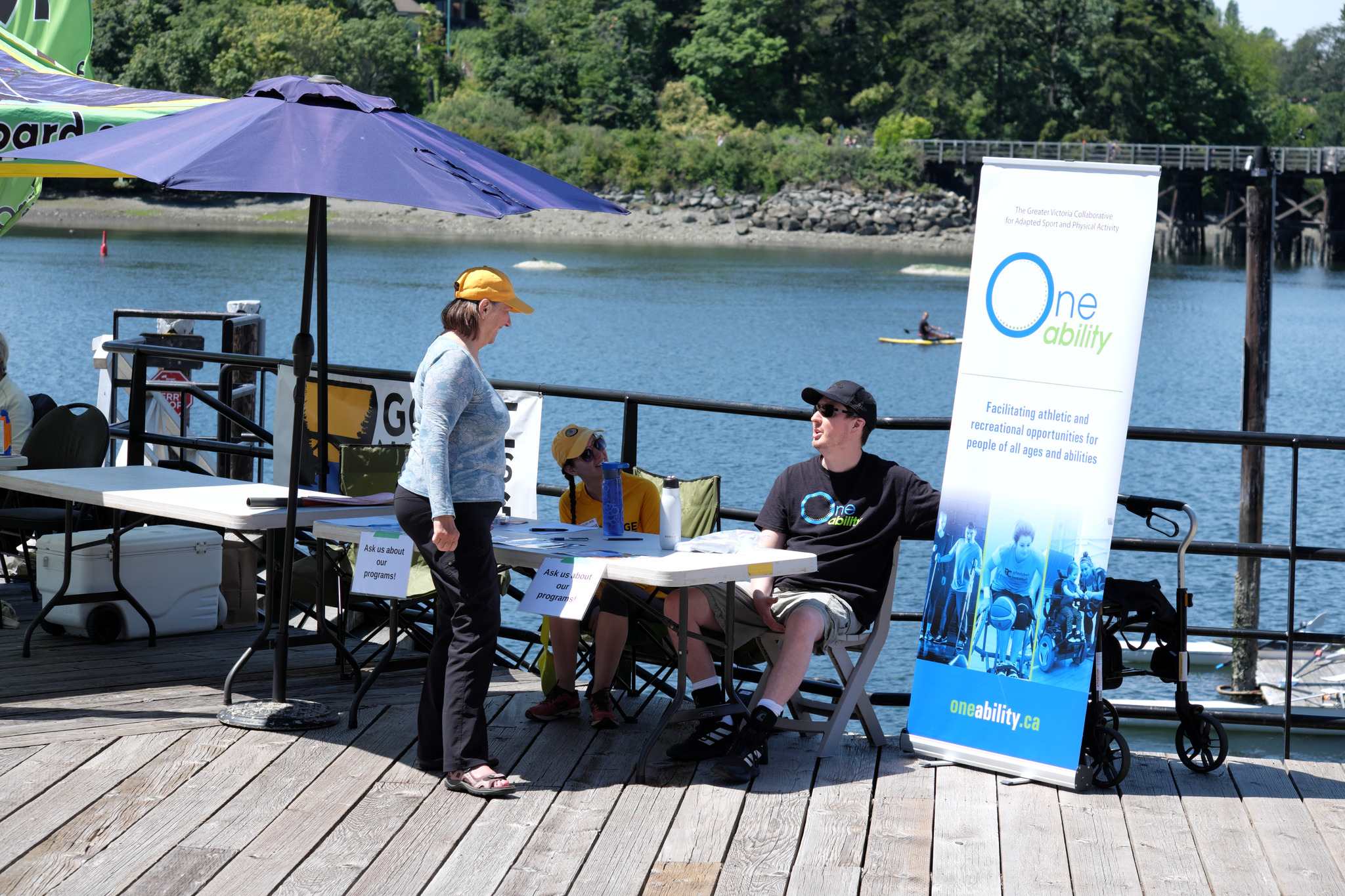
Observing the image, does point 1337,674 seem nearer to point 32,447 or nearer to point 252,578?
point 252,578

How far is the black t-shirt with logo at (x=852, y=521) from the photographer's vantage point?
463cm

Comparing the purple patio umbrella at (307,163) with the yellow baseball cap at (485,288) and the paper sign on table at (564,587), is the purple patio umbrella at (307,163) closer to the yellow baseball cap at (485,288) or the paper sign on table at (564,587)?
the yellow baseball cap at (485,288)

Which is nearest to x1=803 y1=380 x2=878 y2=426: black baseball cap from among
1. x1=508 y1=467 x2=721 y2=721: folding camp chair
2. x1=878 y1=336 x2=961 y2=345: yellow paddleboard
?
x1=508 y1=467 x2=721 y2=721: folding camp chair

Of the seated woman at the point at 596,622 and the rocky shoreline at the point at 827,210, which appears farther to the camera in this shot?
the rocky shoreline at the point at 827,210

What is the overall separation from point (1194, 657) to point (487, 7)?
102 metres

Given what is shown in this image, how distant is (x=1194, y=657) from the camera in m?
13.7

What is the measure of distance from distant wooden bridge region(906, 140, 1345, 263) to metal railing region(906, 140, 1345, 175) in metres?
0.05

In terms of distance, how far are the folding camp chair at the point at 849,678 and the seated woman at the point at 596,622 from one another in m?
0.51

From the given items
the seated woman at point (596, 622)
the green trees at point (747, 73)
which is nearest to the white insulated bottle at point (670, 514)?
the seated woman at point (596, 622)

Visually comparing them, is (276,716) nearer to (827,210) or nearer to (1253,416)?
(1253,416)

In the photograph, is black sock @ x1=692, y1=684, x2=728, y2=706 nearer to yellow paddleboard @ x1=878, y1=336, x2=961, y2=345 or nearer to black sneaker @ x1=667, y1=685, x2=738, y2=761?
black sneaker @ x1=667, y1=685, x2=738, y2=761

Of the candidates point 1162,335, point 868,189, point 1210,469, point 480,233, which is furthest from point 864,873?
point 868,189

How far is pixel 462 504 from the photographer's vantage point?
3980 mm

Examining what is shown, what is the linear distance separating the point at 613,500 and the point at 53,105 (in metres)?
3.33
